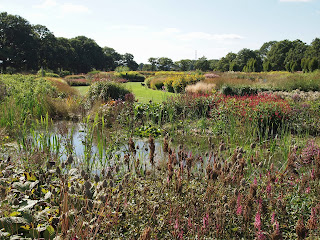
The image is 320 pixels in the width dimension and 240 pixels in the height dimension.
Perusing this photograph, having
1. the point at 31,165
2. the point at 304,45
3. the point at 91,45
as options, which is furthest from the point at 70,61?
the point at 31,165

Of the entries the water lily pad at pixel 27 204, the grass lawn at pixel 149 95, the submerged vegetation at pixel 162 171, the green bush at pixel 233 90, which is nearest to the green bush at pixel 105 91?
the submerged vegetation at pixel 162 171

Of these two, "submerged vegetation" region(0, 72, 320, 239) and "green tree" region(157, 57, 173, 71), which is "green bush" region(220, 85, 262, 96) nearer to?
"submerged vegetation" region(0, 72, 320, 239)

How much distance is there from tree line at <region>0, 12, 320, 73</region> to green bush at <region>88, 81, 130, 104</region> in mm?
27999

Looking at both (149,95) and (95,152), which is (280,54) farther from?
(95,152)

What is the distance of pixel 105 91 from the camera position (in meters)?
11.8

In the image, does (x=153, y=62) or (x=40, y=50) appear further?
(x=153, y=62)

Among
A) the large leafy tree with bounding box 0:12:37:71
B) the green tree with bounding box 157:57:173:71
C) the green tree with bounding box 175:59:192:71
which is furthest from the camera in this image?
the green tree with bounding box 157:57:173:71

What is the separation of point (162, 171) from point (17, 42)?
46796 mm

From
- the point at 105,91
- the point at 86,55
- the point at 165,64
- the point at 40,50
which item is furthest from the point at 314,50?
the point at 40,50

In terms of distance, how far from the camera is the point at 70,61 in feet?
167

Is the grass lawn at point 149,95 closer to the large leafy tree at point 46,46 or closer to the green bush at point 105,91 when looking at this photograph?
the green bush at point 105,91

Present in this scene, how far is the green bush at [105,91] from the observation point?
37.4 feet

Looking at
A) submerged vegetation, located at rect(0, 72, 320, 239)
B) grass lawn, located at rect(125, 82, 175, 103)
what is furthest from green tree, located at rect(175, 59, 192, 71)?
submerged vegetation, located at rect(0, 72, 320, 239)

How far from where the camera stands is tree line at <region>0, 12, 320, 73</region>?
1668 inches
